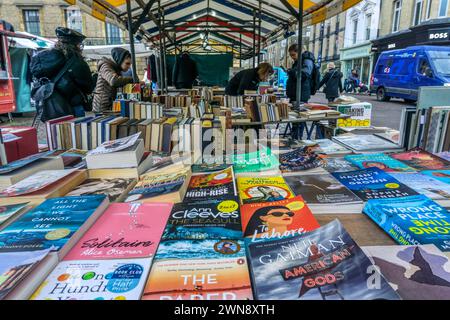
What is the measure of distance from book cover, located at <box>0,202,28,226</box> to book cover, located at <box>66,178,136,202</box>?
0.53ft

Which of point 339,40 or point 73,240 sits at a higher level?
point 339,40

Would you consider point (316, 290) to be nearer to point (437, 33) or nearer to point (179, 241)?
point (179, 241)

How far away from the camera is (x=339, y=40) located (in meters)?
24.9

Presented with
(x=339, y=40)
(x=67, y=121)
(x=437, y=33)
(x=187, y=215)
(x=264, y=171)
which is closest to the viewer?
(x=187, y=215)

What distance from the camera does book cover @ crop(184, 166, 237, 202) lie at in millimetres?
1098

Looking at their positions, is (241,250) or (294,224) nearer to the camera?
(241,250)

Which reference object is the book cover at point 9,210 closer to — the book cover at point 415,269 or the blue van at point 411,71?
the book cover at point 415,269

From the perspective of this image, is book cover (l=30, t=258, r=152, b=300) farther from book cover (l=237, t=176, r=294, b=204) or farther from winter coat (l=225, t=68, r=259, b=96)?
winter coat (l=225, t=68, r=259, b=96)

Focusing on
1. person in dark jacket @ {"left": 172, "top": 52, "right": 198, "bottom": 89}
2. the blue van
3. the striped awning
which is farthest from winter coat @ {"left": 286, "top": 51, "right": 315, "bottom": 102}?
the blue van

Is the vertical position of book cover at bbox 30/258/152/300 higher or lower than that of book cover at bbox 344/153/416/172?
lower

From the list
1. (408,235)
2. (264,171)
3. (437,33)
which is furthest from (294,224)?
(437,33)

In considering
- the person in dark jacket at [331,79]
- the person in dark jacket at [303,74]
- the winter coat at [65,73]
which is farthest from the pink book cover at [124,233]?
the person in dark jacket at [331,79]

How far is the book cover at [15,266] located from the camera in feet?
1.94

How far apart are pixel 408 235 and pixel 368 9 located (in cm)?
2377
